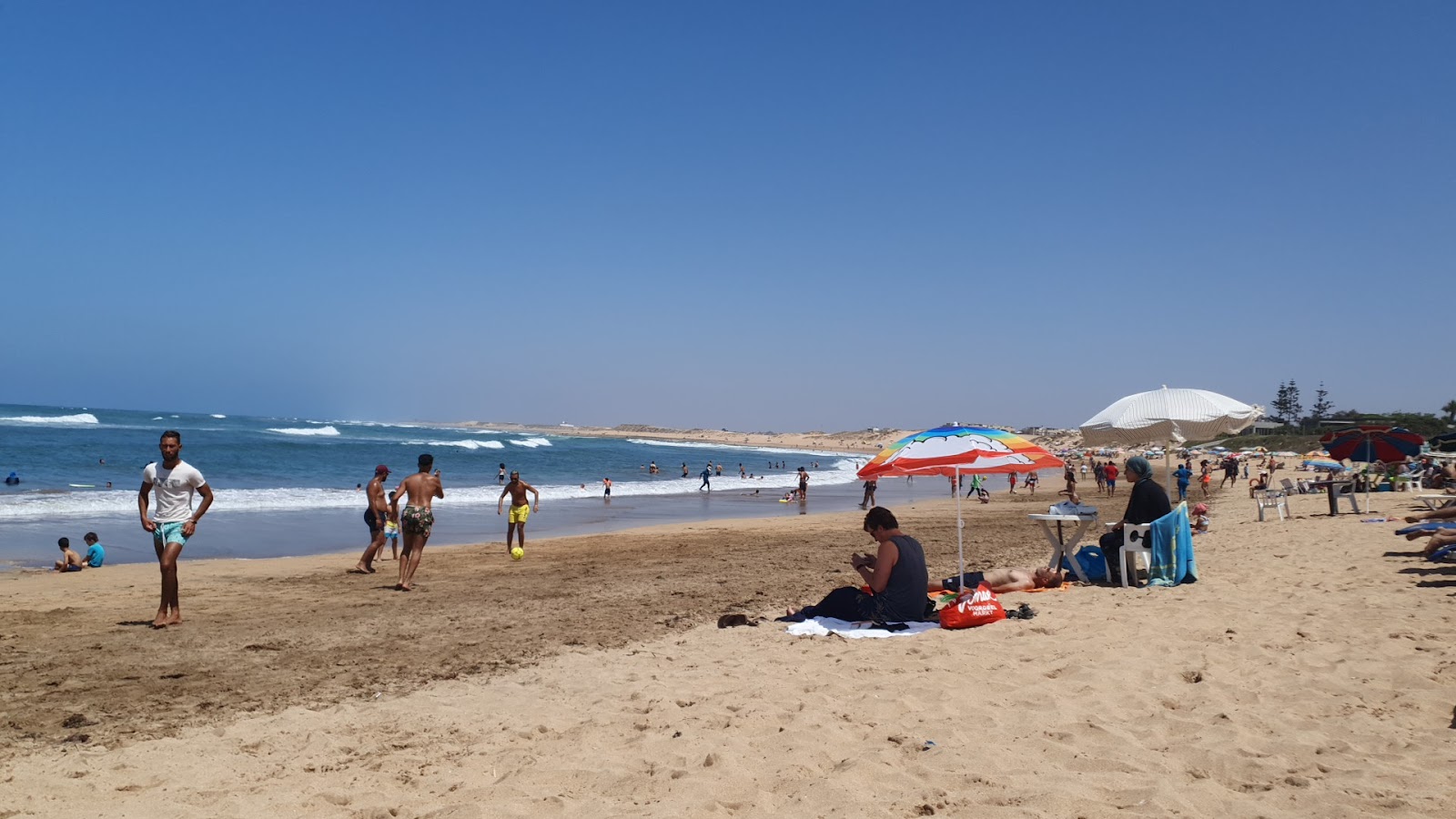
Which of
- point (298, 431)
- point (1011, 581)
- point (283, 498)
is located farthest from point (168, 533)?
point (298, 431)

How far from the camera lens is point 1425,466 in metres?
25.3

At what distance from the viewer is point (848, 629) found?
22.9 feet

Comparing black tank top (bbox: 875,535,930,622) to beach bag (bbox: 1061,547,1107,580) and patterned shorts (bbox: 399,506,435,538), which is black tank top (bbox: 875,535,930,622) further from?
patterned shorts (bbox: 399,506,435,538)

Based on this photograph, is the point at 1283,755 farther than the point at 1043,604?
No

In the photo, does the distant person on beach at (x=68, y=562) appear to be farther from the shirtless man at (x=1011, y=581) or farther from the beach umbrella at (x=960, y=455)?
the shirtless man at (x=1011, y=581)

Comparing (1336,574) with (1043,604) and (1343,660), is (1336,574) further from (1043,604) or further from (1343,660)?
(1343,660)

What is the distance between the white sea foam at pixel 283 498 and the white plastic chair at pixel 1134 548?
18.3 meters

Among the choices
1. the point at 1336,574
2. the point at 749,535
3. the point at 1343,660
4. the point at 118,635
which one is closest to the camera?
the point at 1343,660

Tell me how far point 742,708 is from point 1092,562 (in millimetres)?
5831

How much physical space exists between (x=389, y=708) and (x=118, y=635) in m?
4.18

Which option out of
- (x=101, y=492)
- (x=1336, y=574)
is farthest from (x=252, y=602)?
(x=101, y=492)

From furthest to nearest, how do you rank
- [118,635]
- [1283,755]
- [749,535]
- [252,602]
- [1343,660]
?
[749,535], [252,602], [118,635], [1343,660], [1283,755]

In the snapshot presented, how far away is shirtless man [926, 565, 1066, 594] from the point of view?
8.62 metres

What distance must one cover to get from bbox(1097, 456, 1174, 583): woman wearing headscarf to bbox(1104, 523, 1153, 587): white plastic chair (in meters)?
0.06
